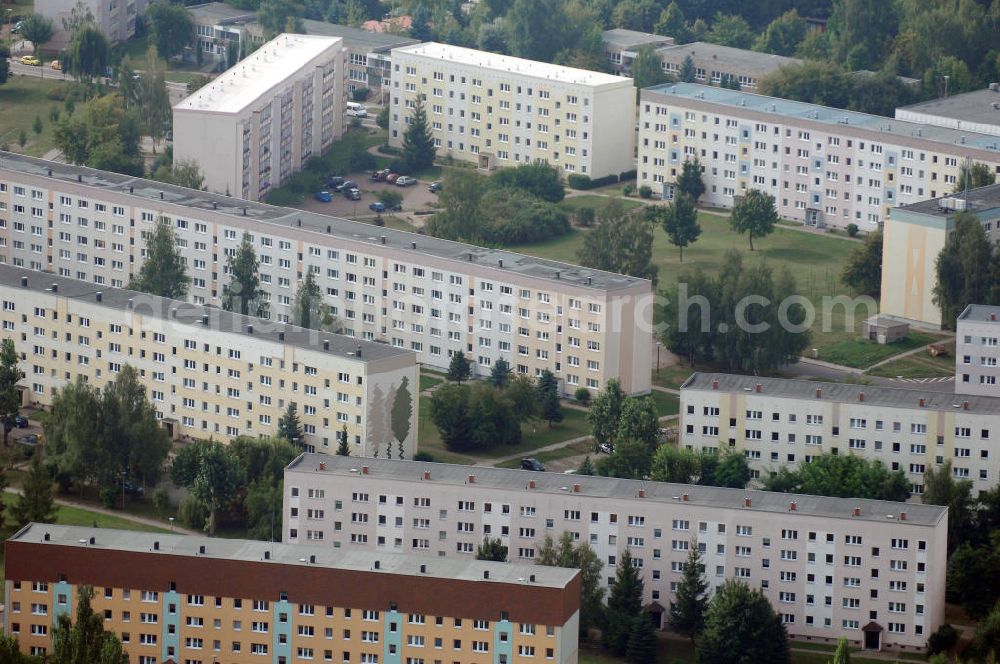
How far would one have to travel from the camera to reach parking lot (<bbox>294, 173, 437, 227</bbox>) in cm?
11869

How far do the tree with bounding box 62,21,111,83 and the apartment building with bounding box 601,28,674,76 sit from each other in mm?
26961

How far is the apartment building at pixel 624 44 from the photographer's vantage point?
469ft

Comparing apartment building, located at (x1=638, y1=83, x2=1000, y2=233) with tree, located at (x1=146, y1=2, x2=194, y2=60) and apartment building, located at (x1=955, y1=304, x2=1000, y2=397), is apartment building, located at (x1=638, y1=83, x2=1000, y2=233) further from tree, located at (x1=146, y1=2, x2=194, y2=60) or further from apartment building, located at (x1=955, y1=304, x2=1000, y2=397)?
tree, located at (x1=146, y1=2, x2=194, y2=60)

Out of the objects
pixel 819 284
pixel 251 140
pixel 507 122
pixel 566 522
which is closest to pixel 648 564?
pixel 566 522

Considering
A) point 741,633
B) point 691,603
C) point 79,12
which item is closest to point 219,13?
point 79,12

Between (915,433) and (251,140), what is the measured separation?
38743 millimetres

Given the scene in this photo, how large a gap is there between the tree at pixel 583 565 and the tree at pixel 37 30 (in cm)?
6397

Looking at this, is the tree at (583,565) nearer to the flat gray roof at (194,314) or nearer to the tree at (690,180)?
the flat gray roof at (194,314)

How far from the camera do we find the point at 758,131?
12025 centimetres

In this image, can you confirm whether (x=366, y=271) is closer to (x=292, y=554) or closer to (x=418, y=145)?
(x=418, y=145)

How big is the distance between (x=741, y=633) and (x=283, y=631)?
41.2 ft

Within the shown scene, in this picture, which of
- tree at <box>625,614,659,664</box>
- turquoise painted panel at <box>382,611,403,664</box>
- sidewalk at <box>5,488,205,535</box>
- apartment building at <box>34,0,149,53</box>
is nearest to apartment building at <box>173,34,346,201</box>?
apartment building at <box>34,0,149,53</box>

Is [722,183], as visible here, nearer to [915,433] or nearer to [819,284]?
[819,284]

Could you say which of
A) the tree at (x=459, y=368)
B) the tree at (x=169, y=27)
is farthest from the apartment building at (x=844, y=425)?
the tree at (x=169, y=27)
